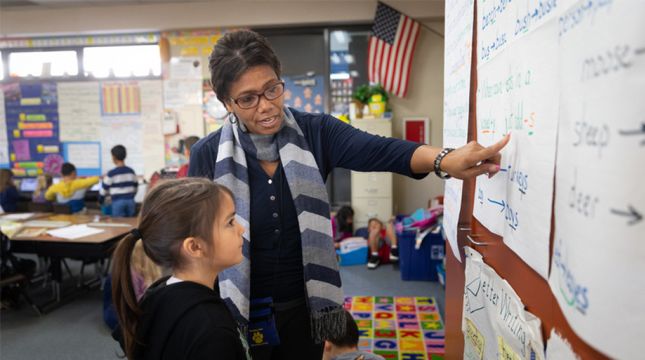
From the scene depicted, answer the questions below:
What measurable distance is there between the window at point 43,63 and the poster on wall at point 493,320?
19.7 ft

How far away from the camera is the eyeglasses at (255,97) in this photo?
49.9 inches

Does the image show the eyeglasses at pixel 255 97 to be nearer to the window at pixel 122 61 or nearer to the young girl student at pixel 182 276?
the young girl student at pixel 182 276

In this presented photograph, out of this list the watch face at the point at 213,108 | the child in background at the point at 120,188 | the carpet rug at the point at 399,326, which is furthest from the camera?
the watch face at the point at 213,108

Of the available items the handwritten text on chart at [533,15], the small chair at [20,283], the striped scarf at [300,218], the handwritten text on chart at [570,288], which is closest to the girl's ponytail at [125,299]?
the striped scarf at [300,218]

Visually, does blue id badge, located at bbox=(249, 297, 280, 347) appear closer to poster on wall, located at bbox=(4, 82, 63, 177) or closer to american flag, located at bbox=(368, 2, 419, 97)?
american flag, located at bbox=(368, 2, 419, 97)

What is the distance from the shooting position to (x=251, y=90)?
1.25 m

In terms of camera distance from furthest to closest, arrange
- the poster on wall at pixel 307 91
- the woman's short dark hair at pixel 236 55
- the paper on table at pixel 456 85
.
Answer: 1. the poster on wall at pixel 307 91
2. the paper on table at pixel 456 85
3. the woman's short dark hair at pixel 236 55

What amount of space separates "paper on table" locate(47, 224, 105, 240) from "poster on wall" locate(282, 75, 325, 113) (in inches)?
106

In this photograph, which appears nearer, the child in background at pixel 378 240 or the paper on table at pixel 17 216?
the paper on table at pixel 17 216

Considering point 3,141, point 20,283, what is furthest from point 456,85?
point 3,141

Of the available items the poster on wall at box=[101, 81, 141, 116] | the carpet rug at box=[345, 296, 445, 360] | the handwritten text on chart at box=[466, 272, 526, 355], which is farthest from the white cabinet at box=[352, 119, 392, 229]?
the handwritten text on chart at box=[466, 272, 526, 355]

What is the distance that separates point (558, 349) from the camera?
75 cm

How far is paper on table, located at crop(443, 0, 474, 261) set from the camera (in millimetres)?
Answer: 1324

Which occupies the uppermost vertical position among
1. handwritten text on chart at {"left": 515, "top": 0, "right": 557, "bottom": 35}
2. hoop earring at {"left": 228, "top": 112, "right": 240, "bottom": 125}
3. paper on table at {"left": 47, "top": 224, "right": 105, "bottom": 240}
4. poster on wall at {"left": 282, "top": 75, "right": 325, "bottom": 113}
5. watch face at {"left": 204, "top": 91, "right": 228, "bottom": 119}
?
poster on wall at {"left": 282, "top": 75, "right": 325, "bottom": 113}
